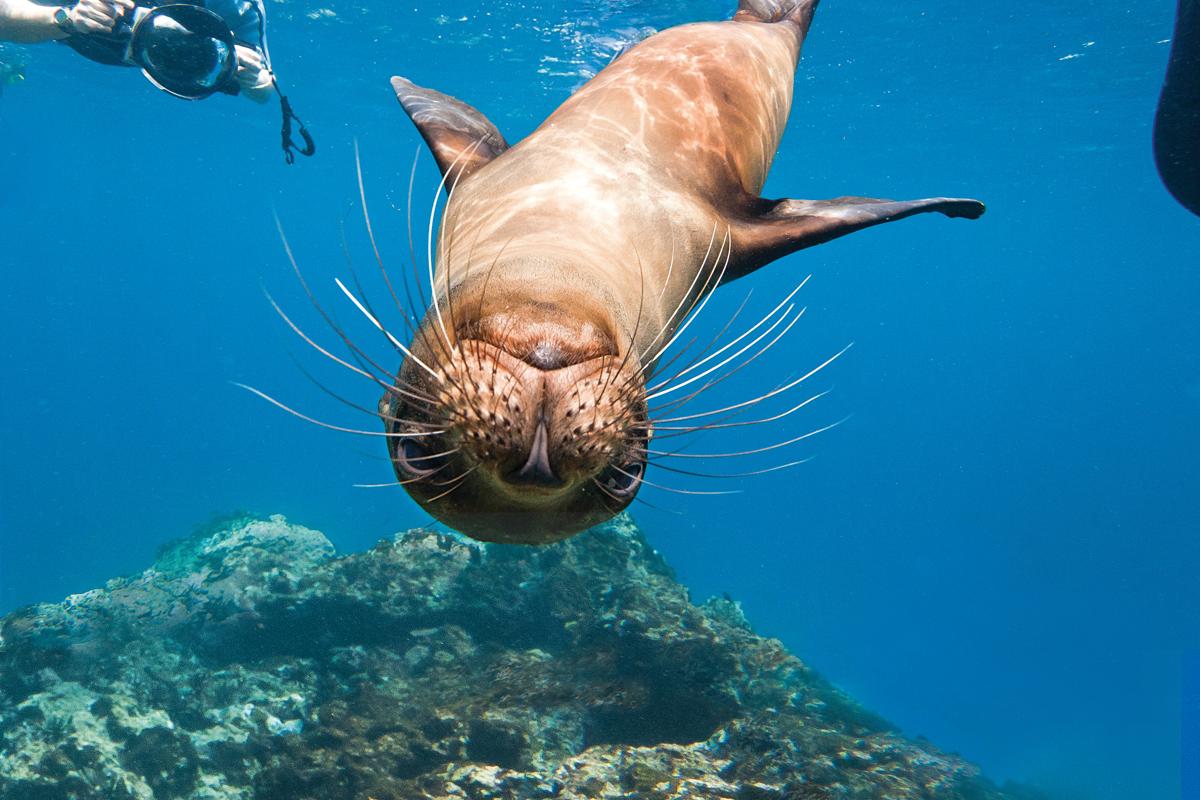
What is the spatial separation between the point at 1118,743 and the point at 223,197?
90.1 m

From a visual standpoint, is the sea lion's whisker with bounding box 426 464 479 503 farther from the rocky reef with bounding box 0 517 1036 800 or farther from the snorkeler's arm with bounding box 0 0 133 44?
the snorkeler's arm with bounding box 0 0 133 44

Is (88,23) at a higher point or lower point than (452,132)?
higher

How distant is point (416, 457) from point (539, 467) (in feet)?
1.34

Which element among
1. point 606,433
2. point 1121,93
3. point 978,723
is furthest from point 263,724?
point 978,723

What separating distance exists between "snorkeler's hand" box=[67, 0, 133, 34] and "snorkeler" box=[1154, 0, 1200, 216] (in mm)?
9144

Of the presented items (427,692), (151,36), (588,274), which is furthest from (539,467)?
(151,36)

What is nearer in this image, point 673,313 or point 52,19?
point 673,313

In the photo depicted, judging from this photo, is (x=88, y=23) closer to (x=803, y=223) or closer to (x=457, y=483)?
(x=803, y=223)

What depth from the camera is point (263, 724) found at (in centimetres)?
888

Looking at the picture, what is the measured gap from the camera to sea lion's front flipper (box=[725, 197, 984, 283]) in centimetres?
315

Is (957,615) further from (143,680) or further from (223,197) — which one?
(223,197)

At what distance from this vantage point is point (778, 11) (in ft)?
19.0

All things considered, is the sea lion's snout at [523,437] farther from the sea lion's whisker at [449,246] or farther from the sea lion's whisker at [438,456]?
the sea lion's whisker at [449,246]

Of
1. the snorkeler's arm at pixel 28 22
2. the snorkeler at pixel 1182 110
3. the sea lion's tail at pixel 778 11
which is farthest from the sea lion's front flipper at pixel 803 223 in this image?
the snorkeler's arm at pixel 28 22
